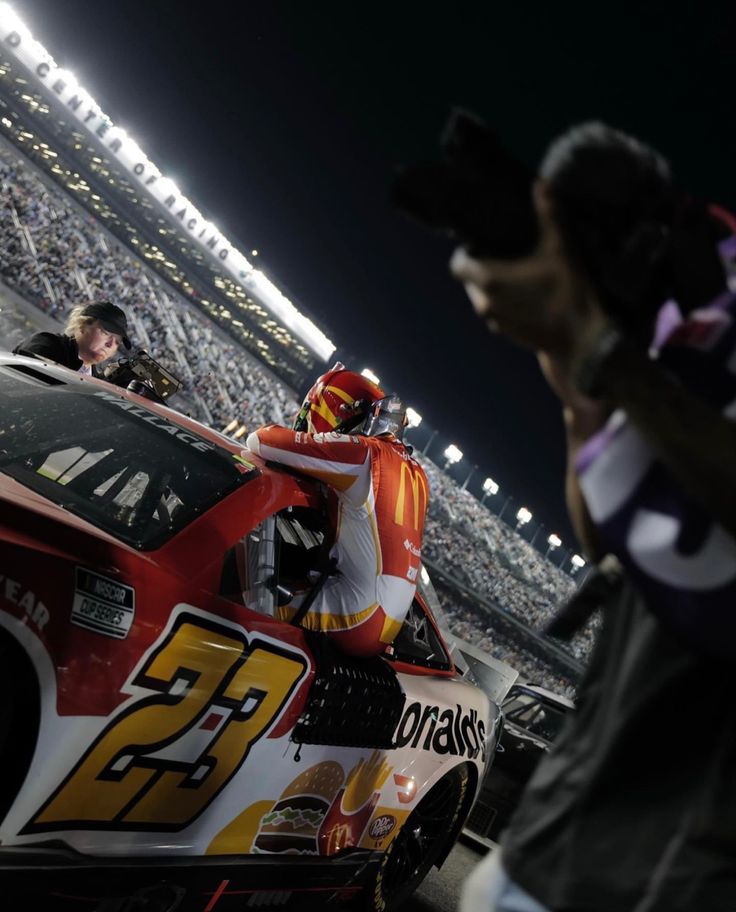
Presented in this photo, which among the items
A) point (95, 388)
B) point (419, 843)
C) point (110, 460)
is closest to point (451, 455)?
point (419, 843)

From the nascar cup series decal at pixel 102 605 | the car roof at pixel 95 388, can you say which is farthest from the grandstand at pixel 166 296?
the nascar cup series decal at pixel 102 605

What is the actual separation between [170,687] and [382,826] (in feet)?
5.71

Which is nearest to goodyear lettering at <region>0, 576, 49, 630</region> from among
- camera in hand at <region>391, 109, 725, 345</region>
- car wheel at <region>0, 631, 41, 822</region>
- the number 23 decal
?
car wheel at <region>0, 631, 41, 822</region>

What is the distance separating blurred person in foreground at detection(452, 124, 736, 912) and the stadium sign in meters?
26.5

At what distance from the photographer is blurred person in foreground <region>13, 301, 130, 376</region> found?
4.94 m

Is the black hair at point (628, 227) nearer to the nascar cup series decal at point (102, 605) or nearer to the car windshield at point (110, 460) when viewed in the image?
the nascar cup series decal at point (102, 605)

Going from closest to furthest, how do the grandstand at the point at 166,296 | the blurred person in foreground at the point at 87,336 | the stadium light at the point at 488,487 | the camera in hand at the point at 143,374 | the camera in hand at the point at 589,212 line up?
the camera in hand at the point at 589,212, the blurred person in foreground at the point at 87,336, the camera in hand at the point at 143,374, the grandstand at the point at 166,296, the stadium light at the point at 488,487

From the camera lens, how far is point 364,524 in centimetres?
353

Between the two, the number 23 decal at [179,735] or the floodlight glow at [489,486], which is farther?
the floodlight glow at [489,486]

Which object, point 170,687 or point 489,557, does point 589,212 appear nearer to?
point 170,687

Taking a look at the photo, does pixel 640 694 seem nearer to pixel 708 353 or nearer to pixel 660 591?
pixel 660 591

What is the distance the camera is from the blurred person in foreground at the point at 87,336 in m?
4.94

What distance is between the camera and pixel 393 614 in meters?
3.45

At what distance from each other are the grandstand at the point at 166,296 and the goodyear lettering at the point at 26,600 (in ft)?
46.6
